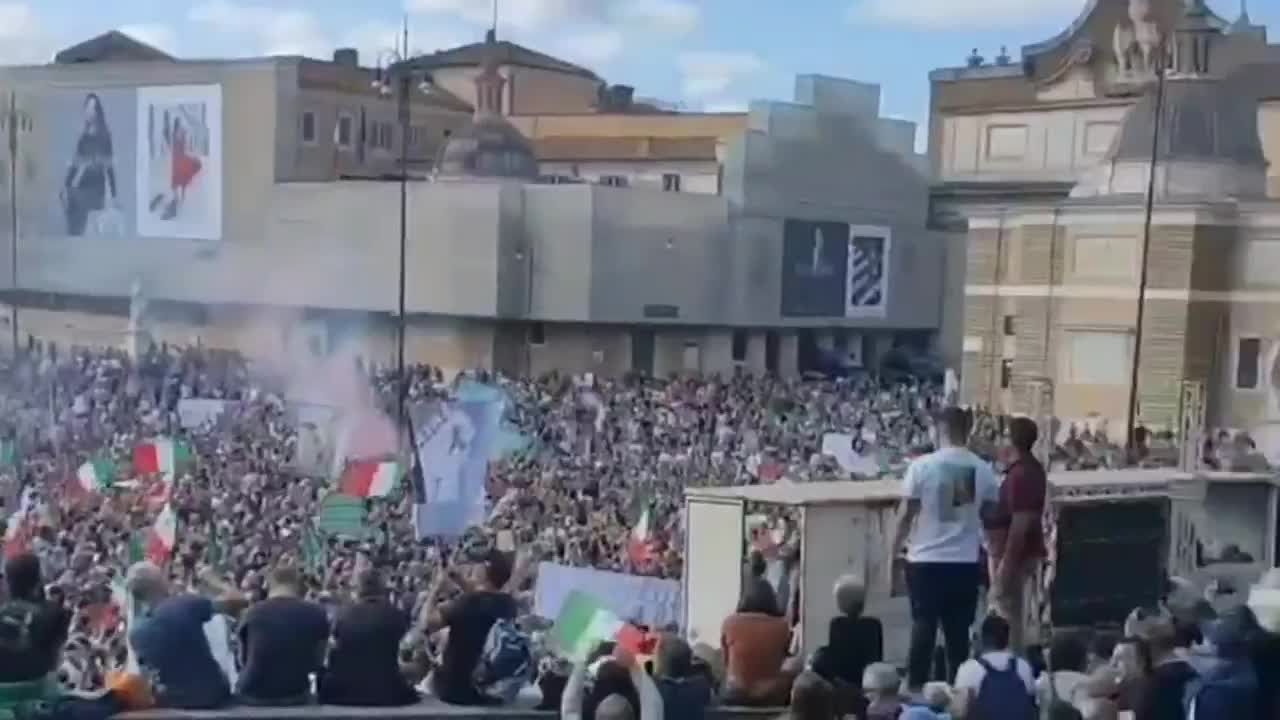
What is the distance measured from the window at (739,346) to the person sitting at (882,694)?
42859 millimetres

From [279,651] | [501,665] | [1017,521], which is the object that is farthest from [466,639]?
[1017,521]

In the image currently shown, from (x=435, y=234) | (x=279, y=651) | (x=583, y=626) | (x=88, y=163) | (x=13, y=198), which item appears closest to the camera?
(x=279, y=651)

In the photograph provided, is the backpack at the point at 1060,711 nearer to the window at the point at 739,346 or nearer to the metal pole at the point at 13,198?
the window at the point at 739,346

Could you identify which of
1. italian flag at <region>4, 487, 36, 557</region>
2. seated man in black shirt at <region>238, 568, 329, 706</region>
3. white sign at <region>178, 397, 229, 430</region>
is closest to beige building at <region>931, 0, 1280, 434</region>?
white sign at <region>178, 397, 229, 430</region>

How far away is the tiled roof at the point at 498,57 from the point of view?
6775 centimetres

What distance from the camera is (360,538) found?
1544 cm

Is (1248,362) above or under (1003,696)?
above

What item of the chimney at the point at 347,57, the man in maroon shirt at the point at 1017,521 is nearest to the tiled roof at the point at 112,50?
the chimney at the point at 347,57

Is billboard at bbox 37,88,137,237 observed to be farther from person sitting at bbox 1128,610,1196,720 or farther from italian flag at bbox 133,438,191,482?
person sitting at bbox 1128,610,1196,720

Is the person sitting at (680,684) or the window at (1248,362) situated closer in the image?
the person sitting at (680,684)

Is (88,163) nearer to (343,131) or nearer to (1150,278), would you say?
(343,131)

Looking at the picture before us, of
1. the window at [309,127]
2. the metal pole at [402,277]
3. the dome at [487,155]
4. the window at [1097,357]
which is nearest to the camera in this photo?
the metal pole at [402,277]

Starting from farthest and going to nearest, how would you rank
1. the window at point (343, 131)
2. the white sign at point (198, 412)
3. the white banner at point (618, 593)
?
the window at point (343, 131)
the white sign at point (198, 412)
the white banner at point (618, 593)

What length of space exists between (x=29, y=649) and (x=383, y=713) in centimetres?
117
